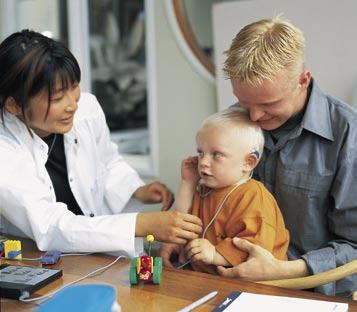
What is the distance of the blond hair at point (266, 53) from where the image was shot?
1319mm

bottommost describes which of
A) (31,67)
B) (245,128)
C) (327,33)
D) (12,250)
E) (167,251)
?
(167,251)

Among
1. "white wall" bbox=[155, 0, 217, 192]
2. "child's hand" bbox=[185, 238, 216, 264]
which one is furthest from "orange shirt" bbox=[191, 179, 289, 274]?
"white wall" bbox=[155, 0, 217, 192]

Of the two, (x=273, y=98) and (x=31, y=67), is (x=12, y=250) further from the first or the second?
(x=273, y=98)

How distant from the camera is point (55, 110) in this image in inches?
59.1

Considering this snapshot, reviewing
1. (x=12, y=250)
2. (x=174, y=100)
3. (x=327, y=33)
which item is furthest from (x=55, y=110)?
(x=174, y=100)

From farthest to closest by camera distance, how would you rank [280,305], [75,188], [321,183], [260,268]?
1. [75,188]
2. [321,183]
3. [260,268]
4. [280,305]

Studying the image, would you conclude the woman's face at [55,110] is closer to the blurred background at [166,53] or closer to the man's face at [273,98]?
the man's face at [273,98]

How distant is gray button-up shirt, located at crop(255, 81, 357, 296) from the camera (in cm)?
137

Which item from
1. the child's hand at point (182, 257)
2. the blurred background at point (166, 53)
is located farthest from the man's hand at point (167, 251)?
the blurred background at point (166, 53)

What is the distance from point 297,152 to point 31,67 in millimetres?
789

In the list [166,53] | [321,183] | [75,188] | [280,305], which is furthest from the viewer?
[166,53]

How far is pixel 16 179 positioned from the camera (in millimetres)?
1412

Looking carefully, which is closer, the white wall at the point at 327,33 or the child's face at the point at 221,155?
the child's face at the point at 221,155

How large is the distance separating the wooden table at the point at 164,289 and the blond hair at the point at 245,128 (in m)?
0.43
